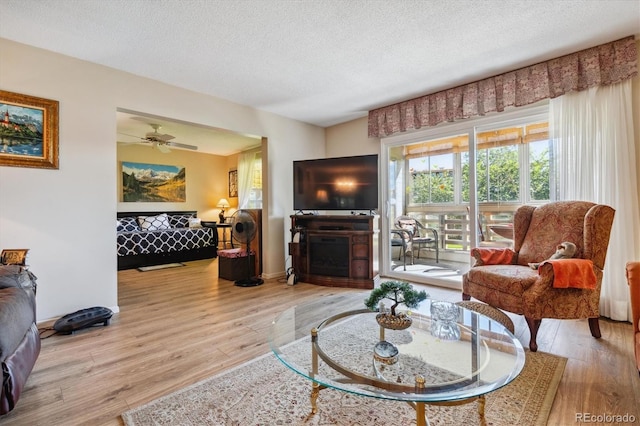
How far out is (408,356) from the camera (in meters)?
1.44

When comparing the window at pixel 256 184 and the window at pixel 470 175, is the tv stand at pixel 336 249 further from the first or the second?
the window at pixel 256 184

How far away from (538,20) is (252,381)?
3176mm

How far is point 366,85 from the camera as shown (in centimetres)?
335

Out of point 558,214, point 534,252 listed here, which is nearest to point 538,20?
point 558,214

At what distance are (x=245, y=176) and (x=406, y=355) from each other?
19.2 feet

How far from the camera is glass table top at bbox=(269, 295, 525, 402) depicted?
1.11 m

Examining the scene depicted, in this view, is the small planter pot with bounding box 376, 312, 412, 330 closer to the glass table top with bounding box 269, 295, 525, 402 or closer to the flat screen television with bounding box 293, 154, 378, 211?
the glass table top with bounding box 269, 295, 525, 402

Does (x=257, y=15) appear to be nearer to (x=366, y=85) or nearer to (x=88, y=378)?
(x=366, y=85)

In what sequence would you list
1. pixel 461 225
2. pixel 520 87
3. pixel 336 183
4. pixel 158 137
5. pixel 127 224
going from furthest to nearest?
1. pixel 127 224
2. pixel 158 137
3. pixel 336 183
4. pixel 461 225
5. pixel 520 87

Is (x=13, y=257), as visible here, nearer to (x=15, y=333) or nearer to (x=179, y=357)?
(x=15, y=333)

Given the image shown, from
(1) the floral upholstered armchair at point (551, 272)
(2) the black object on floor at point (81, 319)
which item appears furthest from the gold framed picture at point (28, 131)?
(1) the floral upholstered armchair at point (551, 272)

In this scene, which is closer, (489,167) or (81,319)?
(81,319)

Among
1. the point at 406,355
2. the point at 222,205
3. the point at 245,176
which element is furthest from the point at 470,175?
the point at 222,205

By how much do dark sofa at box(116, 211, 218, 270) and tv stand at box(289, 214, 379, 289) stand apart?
8.67 ft
